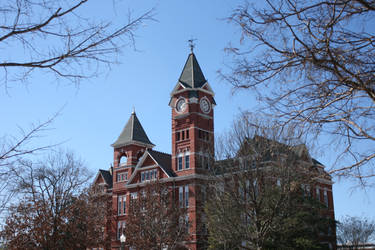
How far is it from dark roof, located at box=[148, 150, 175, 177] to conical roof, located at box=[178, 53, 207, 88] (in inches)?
373

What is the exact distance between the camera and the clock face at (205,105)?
1946 inches

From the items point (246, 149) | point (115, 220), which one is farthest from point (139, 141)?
point (246, 149)

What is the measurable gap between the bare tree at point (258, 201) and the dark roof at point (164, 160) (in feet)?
54.2

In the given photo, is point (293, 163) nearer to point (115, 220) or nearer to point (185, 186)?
point (185, 186)

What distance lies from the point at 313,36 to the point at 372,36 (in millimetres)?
1032

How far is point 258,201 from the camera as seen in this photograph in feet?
93.2

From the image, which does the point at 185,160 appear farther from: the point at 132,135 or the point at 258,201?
the point at 258,201

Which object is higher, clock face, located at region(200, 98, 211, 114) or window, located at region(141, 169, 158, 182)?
clock face, located at region(200, 98, 211, 114)

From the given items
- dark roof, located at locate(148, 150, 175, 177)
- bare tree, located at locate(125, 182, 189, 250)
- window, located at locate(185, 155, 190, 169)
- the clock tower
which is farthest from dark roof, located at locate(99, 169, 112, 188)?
bare tree, located at locate(125, 182, 189, 250)

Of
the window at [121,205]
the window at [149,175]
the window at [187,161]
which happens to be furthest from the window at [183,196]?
the window at [121,205]

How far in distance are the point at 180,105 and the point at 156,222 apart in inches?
601

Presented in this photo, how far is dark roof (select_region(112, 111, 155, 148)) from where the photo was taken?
57094 millimetres

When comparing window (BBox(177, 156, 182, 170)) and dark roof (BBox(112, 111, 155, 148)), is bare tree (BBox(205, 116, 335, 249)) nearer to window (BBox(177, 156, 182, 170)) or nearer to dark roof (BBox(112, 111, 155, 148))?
window (BBox(177, 156, 182, 170))

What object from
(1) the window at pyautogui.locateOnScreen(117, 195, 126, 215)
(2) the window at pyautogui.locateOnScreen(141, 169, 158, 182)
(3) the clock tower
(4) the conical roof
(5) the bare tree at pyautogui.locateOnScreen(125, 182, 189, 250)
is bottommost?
(5) the bare tree at pyautogui.locateOnScreen(125, 182, 189, 250)
